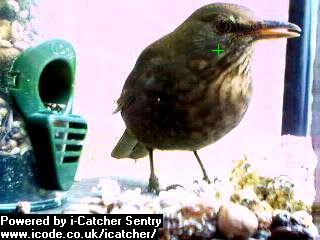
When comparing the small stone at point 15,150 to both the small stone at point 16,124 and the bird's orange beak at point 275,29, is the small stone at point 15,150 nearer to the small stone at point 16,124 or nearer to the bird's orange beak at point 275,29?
the small stone at point 16,124

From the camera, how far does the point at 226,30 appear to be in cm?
192

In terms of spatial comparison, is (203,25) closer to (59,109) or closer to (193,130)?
(193,130)

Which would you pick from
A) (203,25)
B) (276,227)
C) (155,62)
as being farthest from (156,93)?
(276,227)

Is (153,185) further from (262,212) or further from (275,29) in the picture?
(275,29)

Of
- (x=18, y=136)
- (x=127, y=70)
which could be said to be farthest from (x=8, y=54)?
(x=127, y=70)

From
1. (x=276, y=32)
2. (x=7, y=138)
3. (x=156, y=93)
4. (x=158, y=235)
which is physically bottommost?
(x=158, y=235)

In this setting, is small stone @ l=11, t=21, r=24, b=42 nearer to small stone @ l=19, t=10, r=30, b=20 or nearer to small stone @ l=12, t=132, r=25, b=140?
small stone @ l=19, t=10, r=30, b=20

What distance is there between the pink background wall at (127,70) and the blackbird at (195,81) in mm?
49

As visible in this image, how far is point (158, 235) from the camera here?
1643 mm

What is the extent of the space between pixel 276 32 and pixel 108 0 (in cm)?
53

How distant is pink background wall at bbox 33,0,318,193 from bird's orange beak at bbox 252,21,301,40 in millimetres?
54

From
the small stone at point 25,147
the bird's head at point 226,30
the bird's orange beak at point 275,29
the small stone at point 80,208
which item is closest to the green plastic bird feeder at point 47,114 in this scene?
the small stone at point 25,147

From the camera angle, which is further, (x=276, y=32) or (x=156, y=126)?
(x=156, y=126)

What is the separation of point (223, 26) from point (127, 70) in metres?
0.36
